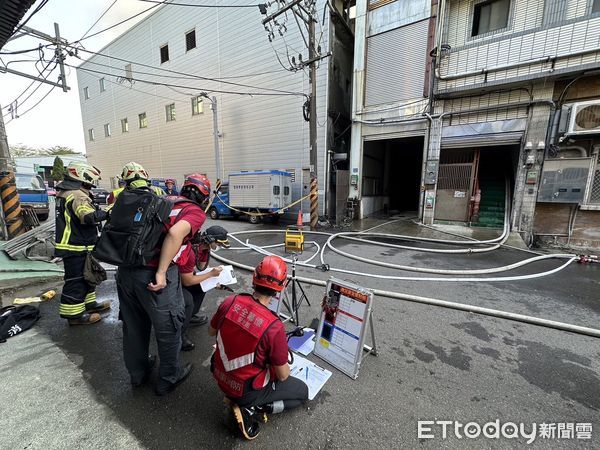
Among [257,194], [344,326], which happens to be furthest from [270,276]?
[257,194]

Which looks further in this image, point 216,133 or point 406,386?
point 216,133

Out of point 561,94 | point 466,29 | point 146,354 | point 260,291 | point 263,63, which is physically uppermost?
point 263,63

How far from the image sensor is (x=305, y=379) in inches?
89.4

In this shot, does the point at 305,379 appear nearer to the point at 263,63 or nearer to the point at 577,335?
the point at 577,335

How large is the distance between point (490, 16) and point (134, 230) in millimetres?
11386

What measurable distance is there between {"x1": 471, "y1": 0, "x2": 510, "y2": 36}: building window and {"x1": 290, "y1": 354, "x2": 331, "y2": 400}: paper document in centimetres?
1069

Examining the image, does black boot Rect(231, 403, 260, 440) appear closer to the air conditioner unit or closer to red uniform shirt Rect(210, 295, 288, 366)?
red uniform shirt Rect(210, 295, 288, 366)

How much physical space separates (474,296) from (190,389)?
410 cm

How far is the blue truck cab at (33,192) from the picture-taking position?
10.1 meters

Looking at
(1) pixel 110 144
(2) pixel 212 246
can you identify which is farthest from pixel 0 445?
(1) pixel 110 144

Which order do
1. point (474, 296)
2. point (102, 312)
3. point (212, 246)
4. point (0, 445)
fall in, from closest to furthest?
point (0, 445) < point (212, 246) < point (102, 312) < point (474, 296)

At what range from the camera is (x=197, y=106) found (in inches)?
627

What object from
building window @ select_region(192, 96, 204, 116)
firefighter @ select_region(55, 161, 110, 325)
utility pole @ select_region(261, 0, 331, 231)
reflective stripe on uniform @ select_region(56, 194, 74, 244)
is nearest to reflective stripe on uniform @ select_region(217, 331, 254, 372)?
firefighter @ select_region(55, 161, 110, 325)

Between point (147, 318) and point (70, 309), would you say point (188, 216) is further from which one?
point (70, 309)
